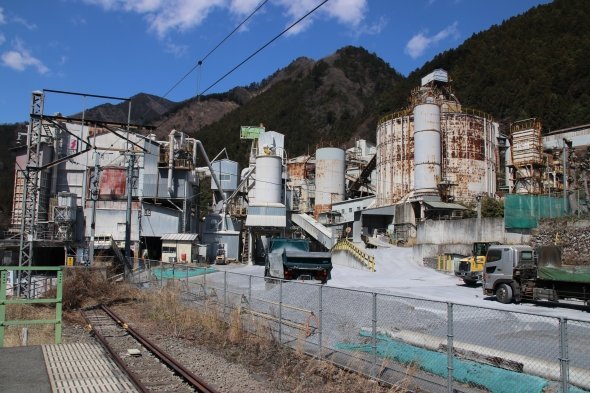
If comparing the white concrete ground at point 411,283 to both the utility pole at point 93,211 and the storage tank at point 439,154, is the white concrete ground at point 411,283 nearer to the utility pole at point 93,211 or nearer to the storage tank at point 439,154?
the utility pole at point 93,211

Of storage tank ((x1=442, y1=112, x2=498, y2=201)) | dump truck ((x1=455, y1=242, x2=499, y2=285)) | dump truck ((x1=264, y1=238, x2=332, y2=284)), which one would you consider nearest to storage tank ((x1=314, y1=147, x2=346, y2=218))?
storage tank ((x1=442, y1=112, x2=498, y2=201))

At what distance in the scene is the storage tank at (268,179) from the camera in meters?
62.0

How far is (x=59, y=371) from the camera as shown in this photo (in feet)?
32.3

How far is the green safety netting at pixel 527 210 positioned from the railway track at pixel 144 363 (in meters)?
29.0

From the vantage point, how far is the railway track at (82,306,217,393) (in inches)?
381

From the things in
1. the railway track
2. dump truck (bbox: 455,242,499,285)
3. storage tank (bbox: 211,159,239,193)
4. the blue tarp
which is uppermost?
storage tank (bbox: 211,159,239,193)

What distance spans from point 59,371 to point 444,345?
7430 millimetres

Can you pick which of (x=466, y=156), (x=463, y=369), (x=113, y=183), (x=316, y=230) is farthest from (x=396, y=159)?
(x=463, y=369)

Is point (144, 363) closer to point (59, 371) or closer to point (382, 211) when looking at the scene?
point (59, 371)

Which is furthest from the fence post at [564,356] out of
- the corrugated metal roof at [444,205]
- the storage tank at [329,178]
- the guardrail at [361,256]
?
the storage tank at [329,178]

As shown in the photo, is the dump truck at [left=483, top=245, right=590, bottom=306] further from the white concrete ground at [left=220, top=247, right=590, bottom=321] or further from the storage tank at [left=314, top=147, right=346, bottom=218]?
the storage tank at [left=314, top=147, right=346, bottom=218]

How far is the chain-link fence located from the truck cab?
10.1 metres

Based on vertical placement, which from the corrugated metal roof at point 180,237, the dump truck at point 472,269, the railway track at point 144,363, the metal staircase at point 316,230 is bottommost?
the railway track at point 144,363

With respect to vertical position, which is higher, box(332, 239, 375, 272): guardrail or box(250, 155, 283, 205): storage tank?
box(250, 155, 283, 205): storage tank
